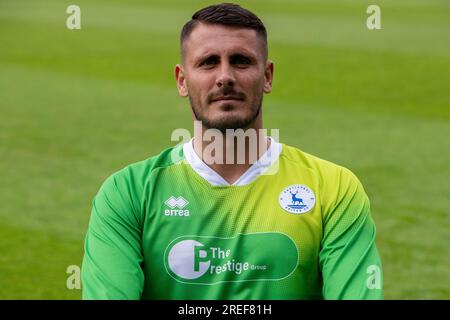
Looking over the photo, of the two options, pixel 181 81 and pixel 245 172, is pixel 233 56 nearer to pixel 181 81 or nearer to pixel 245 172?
pixel 181 81

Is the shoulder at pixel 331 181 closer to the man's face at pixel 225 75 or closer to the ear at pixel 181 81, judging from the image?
the man's face at pixel 225 75

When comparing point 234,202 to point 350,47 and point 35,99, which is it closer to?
point 35,99

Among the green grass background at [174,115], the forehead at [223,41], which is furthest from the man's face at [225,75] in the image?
the green grass background at [174,115]

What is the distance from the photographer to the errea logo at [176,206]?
135 inches

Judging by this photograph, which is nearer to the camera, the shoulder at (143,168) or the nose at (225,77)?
the nose at (225,77)

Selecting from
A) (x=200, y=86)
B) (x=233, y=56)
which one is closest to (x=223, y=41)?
(x=233, y=56)

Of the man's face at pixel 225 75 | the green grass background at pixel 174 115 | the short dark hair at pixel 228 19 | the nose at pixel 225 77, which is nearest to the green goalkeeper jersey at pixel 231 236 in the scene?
the man's face at pixel 225 75

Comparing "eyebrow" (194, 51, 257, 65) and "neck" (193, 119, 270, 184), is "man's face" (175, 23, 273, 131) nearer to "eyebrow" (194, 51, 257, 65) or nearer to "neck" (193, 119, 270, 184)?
"eyebrow" (194, 51, 257, 65)

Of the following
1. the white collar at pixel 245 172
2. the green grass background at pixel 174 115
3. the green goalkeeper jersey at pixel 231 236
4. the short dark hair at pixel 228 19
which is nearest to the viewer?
the green goalkeeper jersey at pixel 231 236

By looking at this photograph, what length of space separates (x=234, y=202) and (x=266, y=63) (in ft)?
1.69

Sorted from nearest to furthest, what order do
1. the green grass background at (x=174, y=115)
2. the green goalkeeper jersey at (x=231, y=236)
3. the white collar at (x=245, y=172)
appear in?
the green goalkeeper jersey at (x=231, y=236), the white collar at (x=245, y=172), the green grass background at (x=174, y=115)

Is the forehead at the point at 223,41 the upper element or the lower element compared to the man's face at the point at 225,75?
upper

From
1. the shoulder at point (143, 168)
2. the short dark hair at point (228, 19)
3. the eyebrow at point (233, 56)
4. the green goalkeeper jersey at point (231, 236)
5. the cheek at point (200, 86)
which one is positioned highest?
the short dark hair at point (228, 19)
